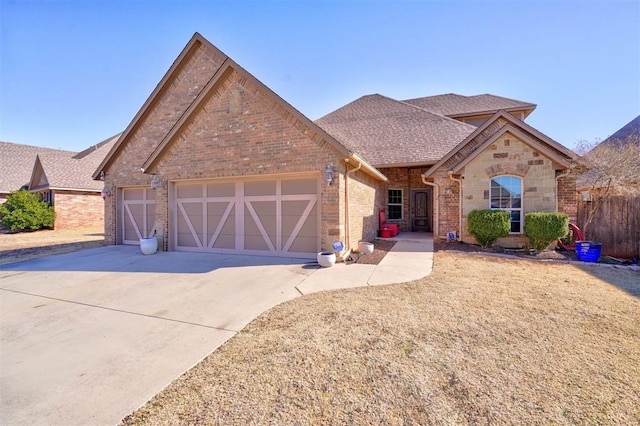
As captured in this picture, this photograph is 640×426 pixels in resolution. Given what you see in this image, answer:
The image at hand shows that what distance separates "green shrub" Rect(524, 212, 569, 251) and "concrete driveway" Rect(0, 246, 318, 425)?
7378mm

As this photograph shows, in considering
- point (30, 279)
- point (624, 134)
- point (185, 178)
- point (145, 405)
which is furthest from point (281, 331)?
point (624, 134)

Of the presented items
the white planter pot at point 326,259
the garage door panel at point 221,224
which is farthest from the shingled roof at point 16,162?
the white planter pot at point 326,259

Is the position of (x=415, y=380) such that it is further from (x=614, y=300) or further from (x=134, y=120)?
(x=134, y=120)

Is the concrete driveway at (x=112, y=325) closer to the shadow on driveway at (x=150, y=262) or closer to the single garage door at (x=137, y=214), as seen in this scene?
the shadow on driveway at (x=150, y=262)

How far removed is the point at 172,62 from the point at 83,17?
3988mm

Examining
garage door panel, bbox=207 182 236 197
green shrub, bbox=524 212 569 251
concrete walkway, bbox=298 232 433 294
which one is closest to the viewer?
concrete walkway, bbox=298 232 433 294

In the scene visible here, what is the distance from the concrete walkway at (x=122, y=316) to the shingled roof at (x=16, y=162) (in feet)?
68.3

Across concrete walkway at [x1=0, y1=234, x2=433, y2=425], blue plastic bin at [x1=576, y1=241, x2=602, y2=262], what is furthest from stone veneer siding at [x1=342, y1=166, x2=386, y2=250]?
blue plastic bin at [x1=576, y1=241, x2=602, y2=262]

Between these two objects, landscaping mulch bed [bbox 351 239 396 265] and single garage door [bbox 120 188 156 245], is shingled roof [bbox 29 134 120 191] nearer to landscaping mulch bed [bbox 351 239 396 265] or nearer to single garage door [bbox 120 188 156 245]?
single garage door [bbox 120 188 156 245]

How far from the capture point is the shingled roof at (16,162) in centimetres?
2211

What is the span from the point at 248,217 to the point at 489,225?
8.29 m

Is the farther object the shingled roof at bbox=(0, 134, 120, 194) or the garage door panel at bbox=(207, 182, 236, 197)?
the shingled roof at bbox=(0, 134, 120, 194)

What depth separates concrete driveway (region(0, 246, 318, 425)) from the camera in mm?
2598

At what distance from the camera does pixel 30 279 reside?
6.72m
